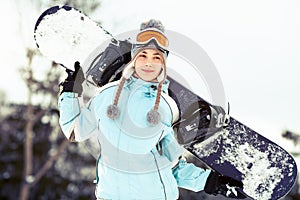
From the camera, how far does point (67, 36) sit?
98.5 inches

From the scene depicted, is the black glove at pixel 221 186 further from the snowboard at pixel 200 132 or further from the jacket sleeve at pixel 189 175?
→ the snowboard at pixel 200 132

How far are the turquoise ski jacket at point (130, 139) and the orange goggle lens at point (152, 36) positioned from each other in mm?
152

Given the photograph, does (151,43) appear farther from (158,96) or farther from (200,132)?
(200,132)

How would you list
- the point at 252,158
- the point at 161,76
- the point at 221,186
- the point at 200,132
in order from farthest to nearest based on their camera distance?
the point at 252,158 < the point at 200,132 < the point at 221,186 < the point at 161,76

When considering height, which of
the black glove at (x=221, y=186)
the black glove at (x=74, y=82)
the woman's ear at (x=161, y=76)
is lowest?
the black glove at (x=221, y=186)

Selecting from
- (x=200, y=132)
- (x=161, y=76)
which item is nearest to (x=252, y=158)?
(x=200, y=132)

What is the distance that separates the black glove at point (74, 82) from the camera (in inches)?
73.6

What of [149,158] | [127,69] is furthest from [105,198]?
[127,69]

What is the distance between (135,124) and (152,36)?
336 millimetres

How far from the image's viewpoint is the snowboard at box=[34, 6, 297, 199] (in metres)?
2.27

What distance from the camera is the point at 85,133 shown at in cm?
191

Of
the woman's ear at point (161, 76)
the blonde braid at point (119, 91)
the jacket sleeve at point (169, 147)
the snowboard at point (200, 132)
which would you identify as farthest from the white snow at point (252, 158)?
the blonde braid at point (119, 91)

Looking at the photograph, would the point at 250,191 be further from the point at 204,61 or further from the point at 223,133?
the point at 204,61

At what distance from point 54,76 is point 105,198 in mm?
6999
